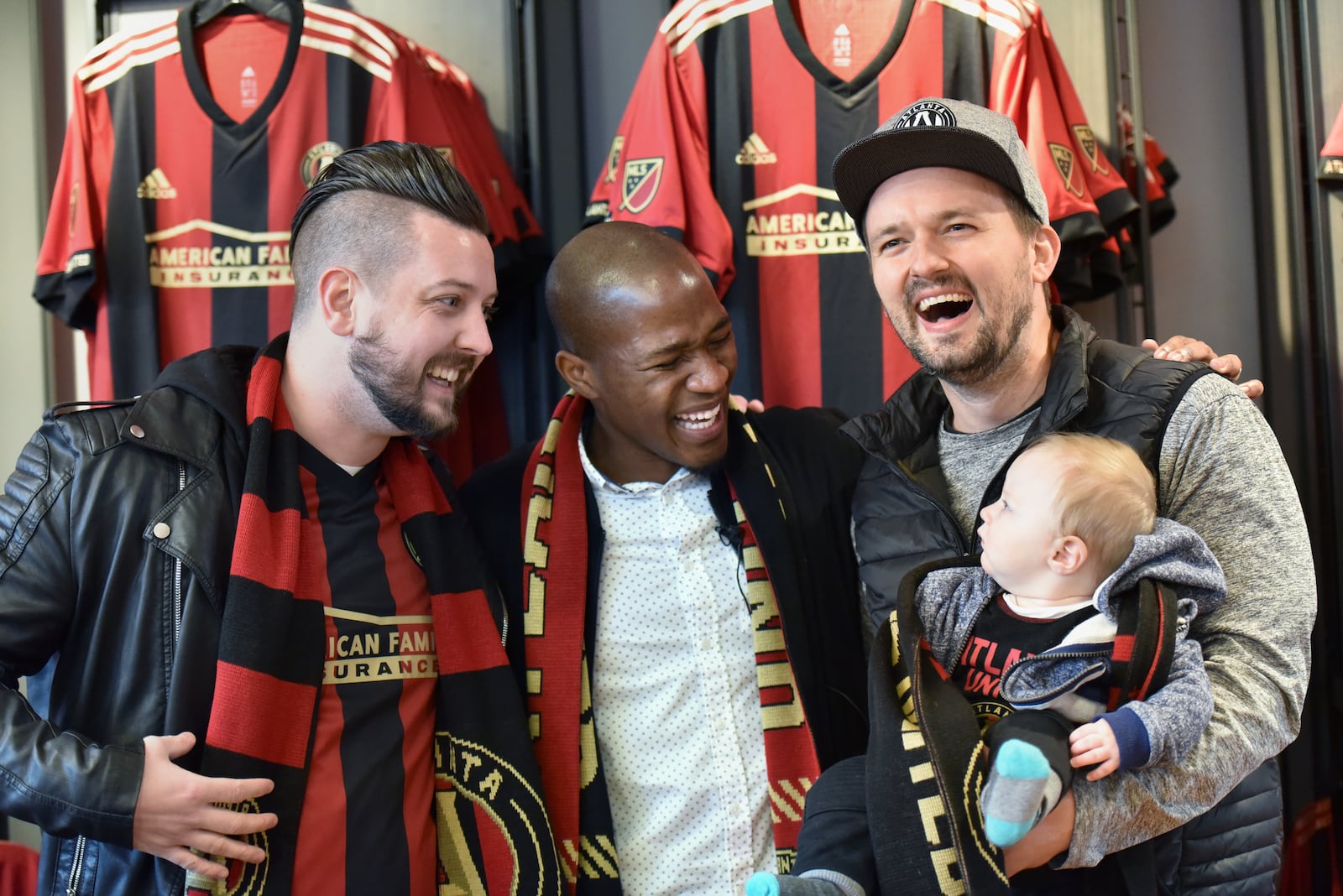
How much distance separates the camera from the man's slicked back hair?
2121 millimetres

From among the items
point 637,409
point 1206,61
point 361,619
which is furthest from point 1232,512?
point 1206,61

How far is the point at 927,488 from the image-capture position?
197 centimetres

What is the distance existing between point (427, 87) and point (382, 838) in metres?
1.94

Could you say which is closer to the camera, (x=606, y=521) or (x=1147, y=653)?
(x=1147, y=653)

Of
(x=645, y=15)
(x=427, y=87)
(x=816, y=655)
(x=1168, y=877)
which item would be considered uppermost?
(x=645, y=15)

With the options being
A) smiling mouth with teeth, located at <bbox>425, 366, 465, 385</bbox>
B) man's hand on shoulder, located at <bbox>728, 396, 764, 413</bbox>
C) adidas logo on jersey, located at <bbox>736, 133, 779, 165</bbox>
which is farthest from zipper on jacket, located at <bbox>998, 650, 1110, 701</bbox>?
adidas logo on jersey, located at <bbox>736, 133, 779, 165</bbox>

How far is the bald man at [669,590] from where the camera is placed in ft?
6.69

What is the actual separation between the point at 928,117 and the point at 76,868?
187 centimetres

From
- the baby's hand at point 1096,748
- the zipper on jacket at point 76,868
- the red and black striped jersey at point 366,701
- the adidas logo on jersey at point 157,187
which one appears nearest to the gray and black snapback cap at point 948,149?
the baby's hand at point 1096,748

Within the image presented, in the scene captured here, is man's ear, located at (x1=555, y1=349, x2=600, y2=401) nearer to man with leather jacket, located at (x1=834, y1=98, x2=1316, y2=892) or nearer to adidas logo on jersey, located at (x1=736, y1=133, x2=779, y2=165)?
man with leather jacket, located at (x1=834, y1=98, x2=1316, y2=892)

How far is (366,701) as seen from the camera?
6.43 ft

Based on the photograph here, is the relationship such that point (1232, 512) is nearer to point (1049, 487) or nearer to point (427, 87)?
point (1049, 487)

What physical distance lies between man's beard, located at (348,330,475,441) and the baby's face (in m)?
1.04

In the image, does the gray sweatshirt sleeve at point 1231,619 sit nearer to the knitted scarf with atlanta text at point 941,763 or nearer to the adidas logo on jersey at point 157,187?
the knitted scarf with atlanta text at point 941,763
